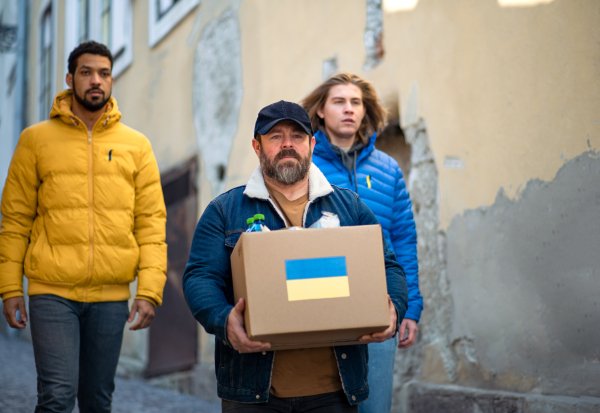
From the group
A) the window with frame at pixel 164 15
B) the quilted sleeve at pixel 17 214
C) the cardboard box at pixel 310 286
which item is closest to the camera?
the cardboard box at pixel 310 286

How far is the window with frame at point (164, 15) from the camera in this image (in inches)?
292

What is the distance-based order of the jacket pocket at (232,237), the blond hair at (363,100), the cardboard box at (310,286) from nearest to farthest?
the cardboard box at (310,286) → the jacket pocket at (232,237) → the blond hair at (363,100)

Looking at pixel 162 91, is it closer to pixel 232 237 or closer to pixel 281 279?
pixel 232 237

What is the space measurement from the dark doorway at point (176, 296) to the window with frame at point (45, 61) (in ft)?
20.5

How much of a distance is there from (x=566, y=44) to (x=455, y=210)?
1.14 m

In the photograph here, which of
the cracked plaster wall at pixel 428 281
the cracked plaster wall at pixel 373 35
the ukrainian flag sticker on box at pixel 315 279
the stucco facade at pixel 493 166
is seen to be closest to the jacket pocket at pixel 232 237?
the ukrainian flag sticker on box at pixel 315 279

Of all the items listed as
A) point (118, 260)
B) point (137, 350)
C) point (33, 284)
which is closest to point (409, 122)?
point (118, 260)

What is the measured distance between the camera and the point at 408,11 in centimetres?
439

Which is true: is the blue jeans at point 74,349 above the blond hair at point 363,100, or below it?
below

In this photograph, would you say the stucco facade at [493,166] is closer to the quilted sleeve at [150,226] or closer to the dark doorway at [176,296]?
the quilted sleeve at [150,226]

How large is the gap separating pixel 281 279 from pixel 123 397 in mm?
4816

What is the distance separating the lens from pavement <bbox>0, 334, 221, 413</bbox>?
5.40m

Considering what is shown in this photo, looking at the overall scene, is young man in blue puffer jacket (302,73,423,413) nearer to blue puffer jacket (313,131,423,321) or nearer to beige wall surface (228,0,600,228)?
blue puffer jacket (313,131,423,321)

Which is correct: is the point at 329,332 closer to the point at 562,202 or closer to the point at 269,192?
the point at 269,192
